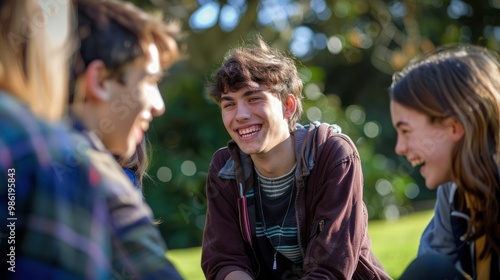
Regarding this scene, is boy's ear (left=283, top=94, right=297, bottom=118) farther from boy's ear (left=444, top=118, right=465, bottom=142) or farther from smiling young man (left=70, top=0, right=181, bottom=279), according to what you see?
smiling young man (left=70, top=0, right=181, bottom=279)

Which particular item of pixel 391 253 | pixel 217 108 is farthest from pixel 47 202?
pixel 217 108

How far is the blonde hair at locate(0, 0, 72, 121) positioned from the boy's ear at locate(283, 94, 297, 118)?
144 cm

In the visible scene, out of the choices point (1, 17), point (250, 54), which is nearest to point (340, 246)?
point (250, 54)

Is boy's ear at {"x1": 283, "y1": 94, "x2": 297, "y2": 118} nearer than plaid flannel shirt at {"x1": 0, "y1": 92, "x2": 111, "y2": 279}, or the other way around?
Answer: plaid flannel shirt at {"x1": 0, "y1": 92, "x2": 111, "y2": 279}

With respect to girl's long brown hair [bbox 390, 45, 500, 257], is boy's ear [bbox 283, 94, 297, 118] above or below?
above

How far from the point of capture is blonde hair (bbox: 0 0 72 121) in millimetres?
1525

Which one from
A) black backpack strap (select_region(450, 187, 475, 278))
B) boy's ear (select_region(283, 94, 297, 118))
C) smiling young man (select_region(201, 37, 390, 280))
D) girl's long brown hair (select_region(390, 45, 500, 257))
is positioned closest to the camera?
girl's long brown hair (select_region(390, 45, 500, 257))

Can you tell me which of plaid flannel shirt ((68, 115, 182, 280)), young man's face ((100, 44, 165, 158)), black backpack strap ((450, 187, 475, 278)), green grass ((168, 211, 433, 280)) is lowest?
green grass ((168, 211, 433, 280))

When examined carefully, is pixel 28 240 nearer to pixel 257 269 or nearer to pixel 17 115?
pixel 17 115

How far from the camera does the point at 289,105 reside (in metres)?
2.95

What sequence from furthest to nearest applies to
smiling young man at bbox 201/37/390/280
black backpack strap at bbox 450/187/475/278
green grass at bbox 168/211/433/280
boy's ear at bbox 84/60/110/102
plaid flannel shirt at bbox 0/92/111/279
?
1. green grass at bbox 168/211/433/280
2. smiling young man at bbox 201/37/390/280
3. black backpack strap at bbox 450/187/475/278
4. boy's ear at bbox 84/60/110/102
5. plaid flannel shirt at bbox 0/92/111/279

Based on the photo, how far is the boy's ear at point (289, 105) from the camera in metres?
2.95

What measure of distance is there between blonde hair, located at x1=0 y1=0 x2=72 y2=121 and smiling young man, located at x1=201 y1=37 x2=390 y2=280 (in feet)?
4.20

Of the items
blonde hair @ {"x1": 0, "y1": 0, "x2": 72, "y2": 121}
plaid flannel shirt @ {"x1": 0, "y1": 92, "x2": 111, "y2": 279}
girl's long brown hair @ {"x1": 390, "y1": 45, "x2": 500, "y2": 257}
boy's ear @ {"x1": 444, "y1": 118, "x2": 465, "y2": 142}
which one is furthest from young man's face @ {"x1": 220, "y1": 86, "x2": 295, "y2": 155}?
plaid flannel shirt @ {"x1": 0, "y1": 92, "x2": 111, "y2": 279}
